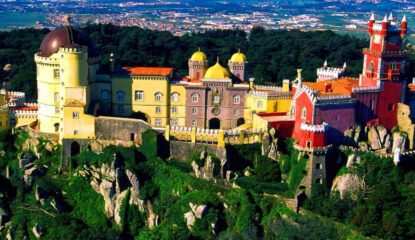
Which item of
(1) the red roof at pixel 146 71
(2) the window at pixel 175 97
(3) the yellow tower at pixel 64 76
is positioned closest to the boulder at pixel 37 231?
(3) the yellow tower at pixel 64 76

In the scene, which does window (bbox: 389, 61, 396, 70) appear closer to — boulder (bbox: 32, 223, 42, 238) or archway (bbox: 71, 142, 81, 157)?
archway (bbox: 71, 142, 81, 157)

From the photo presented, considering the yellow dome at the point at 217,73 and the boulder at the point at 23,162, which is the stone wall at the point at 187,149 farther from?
the boulder at the point at 23,162

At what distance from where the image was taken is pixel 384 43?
171 feet

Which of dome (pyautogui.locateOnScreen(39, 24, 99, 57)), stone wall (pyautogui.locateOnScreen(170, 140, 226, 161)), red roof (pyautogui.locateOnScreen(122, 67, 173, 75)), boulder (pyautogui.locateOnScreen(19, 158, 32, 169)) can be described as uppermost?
dome (pyautogui.locateOnScreen(39, 24, 99, 57))

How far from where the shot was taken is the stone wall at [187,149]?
162 ft

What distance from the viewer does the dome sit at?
53.2 meters

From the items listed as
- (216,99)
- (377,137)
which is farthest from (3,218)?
(377,137)

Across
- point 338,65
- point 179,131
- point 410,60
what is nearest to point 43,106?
point 179,131

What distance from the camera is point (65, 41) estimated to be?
2095 inches

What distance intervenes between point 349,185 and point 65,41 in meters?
23.6

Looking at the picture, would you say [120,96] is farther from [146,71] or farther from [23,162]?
[23,162]

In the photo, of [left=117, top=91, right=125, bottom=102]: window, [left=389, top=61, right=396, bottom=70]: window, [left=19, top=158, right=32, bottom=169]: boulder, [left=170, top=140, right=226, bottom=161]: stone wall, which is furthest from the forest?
[left=170, top=140, right=226, bottom=161]: stone wall

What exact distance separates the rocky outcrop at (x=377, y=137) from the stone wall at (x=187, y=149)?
11212 mm

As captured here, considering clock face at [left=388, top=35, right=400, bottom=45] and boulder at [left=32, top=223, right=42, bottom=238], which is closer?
boulder at [left=32, top=223, right=42, bottom=238]
